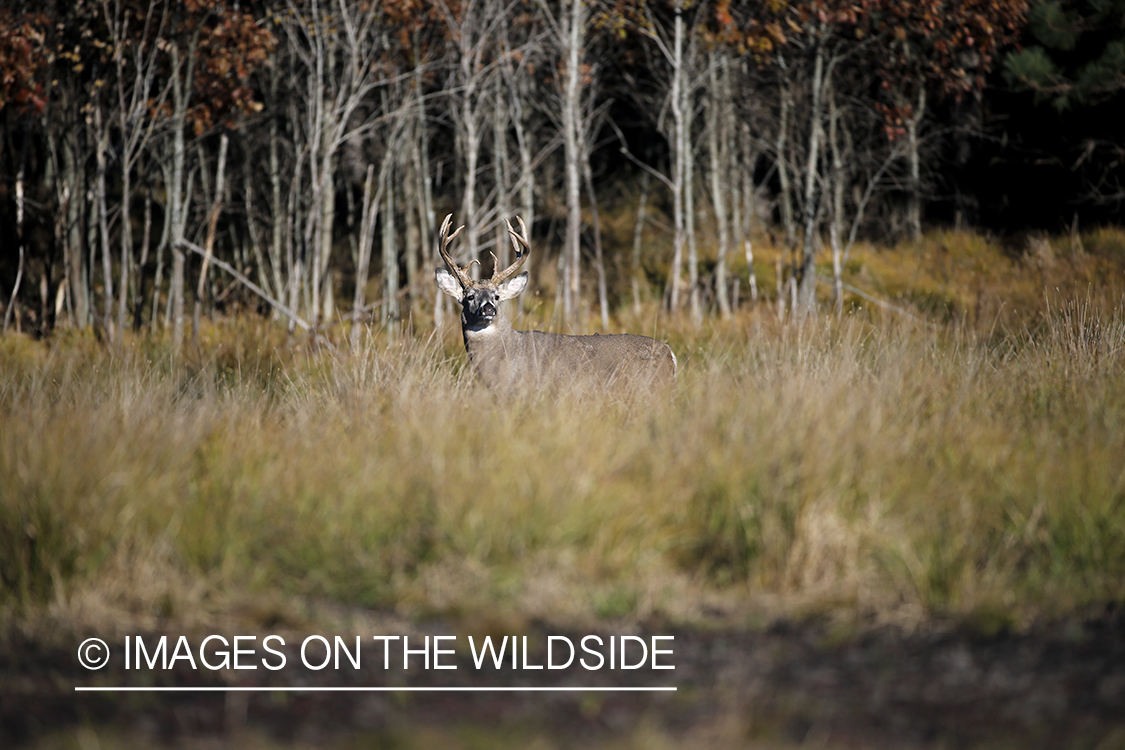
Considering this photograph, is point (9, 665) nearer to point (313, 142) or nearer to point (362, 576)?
point (362, 576)

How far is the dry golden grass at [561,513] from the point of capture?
407 cm

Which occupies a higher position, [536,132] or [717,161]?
[536,132]

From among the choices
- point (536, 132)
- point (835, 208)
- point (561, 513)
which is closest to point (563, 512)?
point (561, 513)

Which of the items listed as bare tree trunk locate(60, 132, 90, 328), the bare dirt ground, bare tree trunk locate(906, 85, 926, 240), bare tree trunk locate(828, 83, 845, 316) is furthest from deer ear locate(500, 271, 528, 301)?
bare tree trunk locate(906, 85, 926, 240)

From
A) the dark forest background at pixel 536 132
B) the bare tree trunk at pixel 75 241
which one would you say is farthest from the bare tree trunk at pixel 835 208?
the bare tree trunk at pixel 75 241

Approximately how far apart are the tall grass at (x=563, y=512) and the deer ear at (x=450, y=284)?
6.00 ft

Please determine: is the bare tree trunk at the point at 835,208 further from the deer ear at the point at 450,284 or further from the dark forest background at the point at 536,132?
the deer ear at the point at 450,284

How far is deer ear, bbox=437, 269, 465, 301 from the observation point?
739 cm

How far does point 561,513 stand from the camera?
4.40 meters

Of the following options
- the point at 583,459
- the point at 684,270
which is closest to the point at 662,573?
the point at 583,459

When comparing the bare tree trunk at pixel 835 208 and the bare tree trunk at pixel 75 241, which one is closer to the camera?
the bare tree trunk at pixel 835 208

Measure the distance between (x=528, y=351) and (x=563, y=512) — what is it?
3100 millimetres

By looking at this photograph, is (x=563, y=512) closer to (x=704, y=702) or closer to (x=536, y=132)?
(x=704, y=702)

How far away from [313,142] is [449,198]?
10.5m
